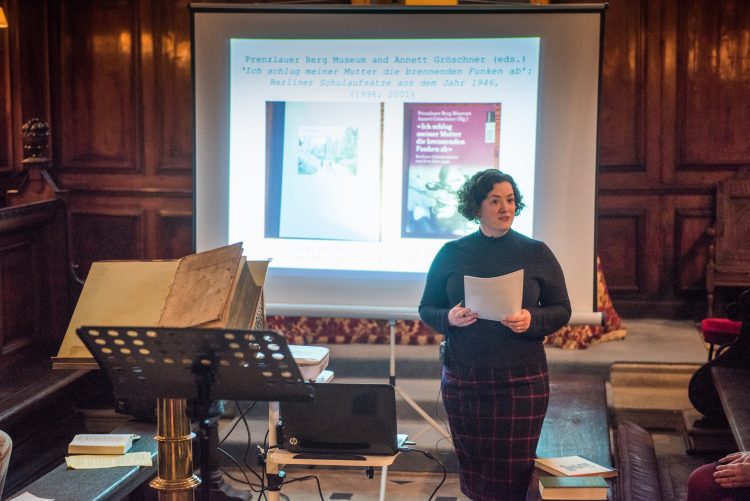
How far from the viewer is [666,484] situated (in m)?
4.09

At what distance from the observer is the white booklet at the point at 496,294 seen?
3111 mm

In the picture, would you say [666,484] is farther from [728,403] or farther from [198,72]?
[198,72]

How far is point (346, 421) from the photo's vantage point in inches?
123

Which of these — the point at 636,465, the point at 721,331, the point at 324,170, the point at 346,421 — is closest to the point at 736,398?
A: the point at 636,465

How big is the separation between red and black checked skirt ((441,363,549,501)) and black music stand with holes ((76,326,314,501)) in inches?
44.3

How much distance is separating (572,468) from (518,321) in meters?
0.58

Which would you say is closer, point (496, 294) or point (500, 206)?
point (496, 294)

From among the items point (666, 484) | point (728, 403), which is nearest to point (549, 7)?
point (728, 403)

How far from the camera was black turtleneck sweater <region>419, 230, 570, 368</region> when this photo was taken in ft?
10.8

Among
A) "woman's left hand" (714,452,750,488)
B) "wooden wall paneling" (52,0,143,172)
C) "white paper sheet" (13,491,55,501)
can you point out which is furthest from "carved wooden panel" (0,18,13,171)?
"woman's left hand" (714,452,750,488)

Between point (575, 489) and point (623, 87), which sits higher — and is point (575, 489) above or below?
below

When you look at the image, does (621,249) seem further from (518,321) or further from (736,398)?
(518,321)

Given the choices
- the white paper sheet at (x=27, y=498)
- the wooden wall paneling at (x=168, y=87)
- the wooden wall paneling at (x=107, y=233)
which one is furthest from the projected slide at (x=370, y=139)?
the wooden wall paneling at (x=107, y=233)

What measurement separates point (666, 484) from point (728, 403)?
44cm
